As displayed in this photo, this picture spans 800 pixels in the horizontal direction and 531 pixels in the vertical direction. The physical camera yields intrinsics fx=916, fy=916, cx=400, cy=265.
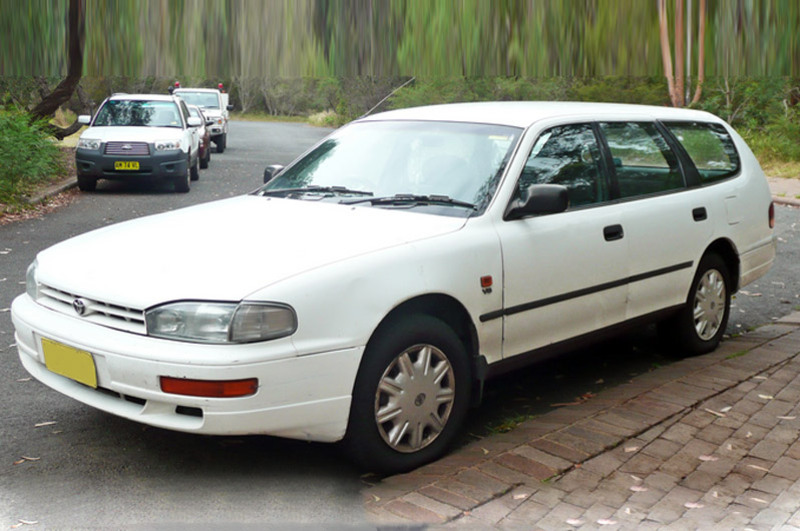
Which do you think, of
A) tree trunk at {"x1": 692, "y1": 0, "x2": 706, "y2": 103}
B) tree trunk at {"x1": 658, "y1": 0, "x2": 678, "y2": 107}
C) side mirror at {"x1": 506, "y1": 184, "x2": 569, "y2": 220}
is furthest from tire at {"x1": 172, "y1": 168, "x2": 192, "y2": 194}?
tree trunk at {"x1": 658, "y1": 0, "x2": 678, "y2": 107}

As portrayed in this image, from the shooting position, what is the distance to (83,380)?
12.8 feet

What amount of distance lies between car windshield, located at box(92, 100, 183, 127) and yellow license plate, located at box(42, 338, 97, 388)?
1349 cm

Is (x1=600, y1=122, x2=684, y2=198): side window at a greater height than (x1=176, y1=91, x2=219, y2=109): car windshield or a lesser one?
lesser

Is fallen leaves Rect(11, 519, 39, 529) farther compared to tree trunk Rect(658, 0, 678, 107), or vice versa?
tree trunk Rect(658, 0, 678, 107)

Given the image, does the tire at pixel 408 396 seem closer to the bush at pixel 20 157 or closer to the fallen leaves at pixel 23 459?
the fallen leaves at pixel 23 459

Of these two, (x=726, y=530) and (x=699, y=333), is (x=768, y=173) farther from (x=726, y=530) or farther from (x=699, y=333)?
(x=726, y=530)

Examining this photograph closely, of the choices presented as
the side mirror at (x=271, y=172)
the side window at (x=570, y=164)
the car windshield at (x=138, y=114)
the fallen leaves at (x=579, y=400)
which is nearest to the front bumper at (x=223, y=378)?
the side window at (x=570, y=164)

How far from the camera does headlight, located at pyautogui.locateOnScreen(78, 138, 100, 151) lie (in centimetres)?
1584

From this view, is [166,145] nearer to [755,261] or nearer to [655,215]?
[755,261]

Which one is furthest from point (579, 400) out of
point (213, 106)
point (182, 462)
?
point (213, 106)

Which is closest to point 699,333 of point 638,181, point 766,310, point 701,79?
point 638,181

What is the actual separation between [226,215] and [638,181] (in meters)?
2.51

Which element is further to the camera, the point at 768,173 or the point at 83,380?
the point at 768,173

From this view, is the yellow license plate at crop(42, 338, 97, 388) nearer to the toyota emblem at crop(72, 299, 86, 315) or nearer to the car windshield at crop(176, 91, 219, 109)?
the toyota emblem at crop(72, 299, 86, 315)
